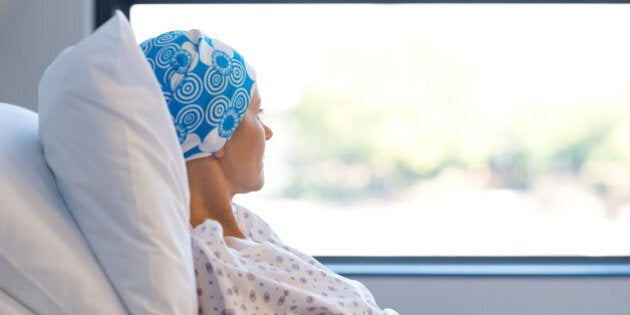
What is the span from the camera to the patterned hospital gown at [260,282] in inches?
54.1

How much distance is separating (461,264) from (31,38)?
1447mm

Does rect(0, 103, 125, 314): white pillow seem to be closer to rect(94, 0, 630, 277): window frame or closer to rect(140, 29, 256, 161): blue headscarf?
rect(140, 29, 256, 161): blue headscarf

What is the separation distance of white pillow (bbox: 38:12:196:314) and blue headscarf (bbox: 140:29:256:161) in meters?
0.22

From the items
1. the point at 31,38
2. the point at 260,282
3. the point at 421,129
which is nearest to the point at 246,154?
the point at 260,282

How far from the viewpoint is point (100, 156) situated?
1.20m

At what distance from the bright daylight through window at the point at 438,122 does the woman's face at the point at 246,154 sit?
4.41ft

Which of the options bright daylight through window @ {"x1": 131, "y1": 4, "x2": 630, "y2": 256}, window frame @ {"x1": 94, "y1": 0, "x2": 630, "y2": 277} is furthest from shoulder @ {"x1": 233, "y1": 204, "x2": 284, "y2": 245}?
bright daylight through window @ {"x1": 131, "y1": 4, "x2": 630, "y2": 256}

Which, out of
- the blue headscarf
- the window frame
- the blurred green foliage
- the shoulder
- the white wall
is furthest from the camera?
the blurred green foliage

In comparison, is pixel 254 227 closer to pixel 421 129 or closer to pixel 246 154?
pixel 246 154

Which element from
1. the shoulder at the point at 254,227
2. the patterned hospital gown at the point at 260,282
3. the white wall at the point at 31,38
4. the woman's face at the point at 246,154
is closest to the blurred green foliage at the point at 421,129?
the white wall at the point at 31,38

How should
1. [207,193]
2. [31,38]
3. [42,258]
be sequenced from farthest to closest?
[31,38] < [207,193] < [42,258]

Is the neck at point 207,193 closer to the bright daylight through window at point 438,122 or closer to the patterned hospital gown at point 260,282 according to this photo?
the patterned hospital gown at point 260,282

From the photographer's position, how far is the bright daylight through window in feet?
9.74

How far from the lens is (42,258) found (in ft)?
3.90
